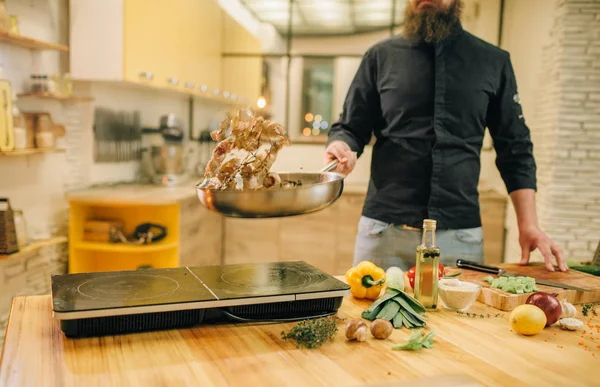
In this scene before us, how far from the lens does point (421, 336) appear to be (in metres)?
1.29

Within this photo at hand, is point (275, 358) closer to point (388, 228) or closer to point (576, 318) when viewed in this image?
point (576, 318)

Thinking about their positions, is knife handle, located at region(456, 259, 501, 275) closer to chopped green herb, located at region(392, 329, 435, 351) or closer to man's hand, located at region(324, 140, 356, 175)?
man's hand, located at region(324, 140, 356, 175)

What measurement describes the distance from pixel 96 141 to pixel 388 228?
245 centimetres

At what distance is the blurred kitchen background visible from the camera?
3.17 m

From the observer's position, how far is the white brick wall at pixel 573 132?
13.1 ft

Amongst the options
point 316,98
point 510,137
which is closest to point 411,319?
point 510,137

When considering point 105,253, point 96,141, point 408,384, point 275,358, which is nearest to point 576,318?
point 408,384

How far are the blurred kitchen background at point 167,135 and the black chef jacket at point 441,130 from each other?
418 millimetres

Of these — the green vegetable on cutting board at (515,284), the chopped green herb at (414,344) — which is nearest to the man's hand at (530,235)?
the green vegetable on cutting board at (515,284)

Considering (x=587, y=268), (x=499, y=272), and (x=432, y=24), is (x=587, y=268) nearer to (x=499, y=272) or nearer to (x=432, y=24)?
(x=499, y=272)

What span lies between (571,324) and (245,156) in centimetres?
90

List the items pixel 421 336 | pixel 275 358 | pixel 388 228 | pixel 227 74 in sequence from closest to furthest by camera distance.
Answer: pixel 275 358
pixel 421 336
pixel 388 228
pixel 227 74

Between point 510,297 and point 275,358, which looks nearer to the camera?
point 275,358

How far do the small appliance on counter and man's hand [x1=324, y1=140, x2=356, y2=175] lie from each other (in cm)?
258
